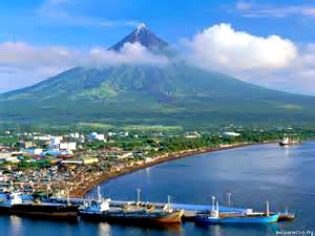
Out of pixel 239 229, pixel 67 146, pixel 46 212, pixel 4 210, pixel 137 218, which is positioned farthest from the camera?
pixel 67 146

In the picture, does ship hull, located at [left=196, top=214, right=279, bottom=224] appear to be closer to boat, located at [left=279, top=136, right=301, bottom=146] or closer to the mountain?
boat, located at [left=279, top=136, right=301, bottom=146]

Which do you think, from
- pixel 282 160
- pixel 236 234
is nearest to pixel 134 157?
pixel 282 160

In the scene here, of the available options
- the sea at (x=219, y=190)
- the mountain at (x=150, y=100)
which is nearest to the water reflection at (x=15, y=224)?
the sea at (x=219, y=190)

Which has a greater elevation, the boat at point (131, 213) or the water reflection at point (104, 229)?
the boat at point (131, 213)

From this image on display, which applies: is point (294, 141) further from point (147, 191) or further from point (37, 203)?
point (37, 203)

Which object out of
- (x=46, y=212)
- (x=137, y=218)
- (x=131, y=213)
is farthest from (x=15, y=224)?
(x=137, y=218)

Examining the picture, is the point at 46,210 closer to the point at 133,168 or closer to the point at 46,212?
the point at 46,212

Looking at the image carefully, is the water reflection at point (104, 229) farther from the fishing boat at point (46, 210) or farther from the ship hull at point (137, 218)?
the fishing boat at point (46, 210)
